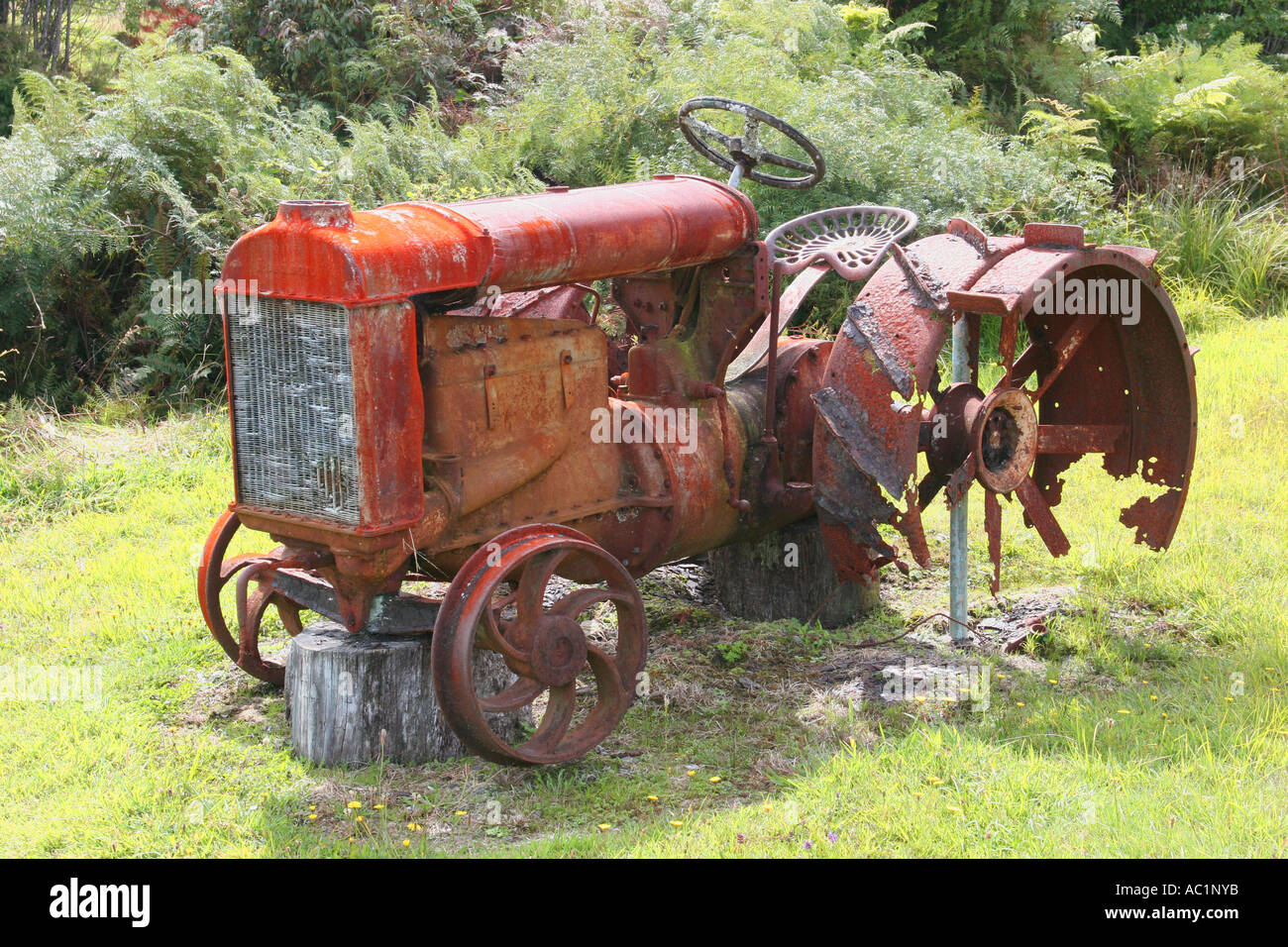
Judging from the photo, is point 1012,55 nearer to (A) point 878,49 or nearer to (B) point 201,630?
(A) point 878,49

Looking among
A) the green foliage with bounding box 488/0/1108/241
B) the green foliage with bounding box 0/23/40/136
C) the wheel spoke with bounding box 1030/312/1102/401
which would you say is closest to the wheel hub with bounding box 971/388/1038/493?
the wheel spoke with bounding box 1030/312/1102/401

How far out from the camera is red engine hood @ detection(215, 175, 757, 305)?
3629 millimetres

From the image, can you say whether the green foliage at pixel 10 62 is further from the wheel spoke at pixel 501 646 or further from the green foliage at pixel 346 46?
the wheel spoke at pixel 501 646

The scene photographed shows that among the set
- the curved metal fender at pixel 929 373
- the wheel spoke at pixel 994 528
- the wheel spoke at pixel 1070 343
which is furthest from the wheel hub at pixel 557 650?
the wheel spoke at pixel 1070 343

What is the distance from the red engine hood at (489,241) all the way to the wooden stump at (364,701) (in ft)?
3.68

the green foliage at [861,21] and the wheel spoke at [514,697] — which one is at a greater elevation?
the green foliage at [861,21]

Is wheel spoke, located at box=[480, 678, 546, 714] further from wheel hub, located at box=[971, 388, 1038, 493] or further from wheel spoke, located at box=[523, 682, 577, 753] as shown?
wheel hub, located at box=[971, 388, 1038, 493]

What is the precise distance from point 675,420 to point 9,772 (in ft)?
7.94

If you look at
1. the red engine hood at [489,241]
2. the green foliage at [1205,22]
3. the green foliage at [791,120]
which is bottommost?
the red engine hood at [489,241]

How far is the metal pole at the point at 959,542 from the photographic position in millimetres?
4926

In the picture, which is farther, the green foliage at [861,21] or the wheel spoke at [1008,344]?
the green foliage at [861,21]

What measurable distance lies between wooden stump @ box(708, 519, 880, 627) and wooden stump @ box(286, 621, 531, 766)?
68.9 inches

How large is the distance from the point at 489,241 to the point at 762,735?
6.04 feet
